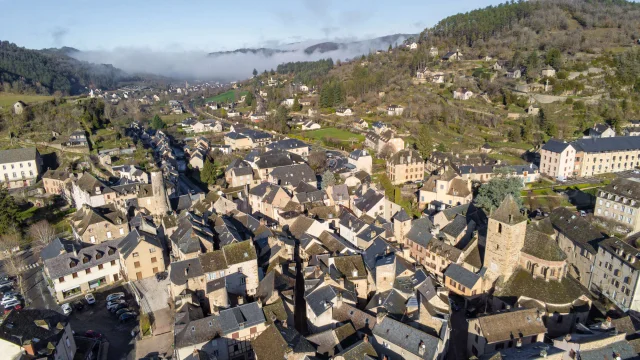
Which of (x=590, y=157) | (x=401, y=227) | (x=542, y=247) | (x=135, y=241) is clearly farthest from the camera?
(x=590, y=157)

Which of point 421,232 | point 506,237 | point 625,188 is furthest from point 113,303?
point 625,188

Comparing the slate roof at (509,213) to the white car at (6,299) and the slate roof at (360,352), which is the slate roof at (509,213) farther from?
the white car at (6,299)

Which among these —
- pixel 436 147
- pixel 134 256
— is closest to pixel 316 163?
pixel 436 147

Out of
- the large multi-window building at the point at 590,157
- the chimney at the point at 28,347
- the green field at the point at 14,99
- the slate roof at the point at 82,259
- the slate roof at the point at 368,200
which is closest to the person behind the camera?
the chimney at the point at 28,347

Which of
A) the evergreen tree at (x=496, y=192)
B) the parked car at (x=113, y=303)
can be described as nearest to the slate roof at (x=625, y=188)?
the evergreen tree at (x=496, y=192)

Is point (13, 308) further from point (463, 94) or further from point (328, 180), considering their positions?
point (463, 94)

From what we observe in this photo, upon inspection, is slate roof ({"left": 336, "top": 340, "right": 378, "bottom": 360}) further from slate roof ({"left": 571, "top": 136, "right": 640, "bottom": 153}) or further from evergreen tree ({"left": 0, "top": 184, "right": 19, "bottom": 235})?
slate roof ({"left": 571, "top": 136, "right": 640, "bottom": 153})

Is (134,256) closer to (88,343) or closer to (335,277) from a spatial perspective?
(88,343)
